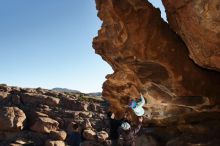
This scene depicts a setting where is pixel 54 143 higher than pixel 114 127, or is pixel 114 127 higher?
pixel 114 127

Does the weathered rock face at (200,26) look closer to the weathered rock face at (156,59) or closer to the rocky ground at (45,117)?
the weathered rock face at (156,59)

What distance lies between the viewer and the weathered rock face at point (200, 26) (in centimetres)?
927

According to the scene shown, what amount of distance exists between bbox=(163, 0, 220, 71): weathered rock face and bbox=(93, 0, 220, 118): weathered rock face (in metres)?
0.88

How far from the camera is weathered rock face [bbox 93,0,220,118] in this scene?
486 inches

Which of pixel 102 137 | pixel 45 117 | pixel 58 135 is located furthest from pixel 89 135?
pixel 45 117

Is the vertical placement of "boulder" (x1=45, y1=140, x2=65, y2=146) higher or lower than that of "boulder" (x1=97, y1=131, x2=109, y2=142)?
lower

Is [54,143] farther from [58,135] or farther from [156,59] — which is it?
[156,59]

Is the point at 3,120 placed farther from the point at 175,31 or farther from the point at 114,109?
the point at 175,31

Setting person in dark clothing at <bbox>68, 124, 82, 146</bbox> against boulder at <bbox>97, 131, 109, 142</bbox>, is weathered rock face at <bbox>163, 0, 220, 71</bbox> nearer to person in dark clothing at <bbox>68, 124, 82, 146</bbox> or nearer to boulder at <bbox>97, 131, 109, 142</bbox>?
person in dark clothing at <bbox>68, 124, 82, 146</bbox>

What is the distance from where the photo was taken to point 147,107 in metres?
14.9

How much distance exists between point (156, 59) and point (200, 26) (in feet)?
10.00

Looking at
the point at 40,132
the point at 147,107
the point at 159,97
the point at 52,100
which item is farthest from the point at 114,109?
the point at 52,100

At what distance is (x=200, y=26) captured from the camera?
9938 mm

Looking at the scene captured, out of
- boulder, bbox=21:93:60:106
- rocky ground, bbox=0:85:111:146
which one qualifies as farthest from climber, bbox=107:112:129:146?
boulder, bbox=21:93:60:106
